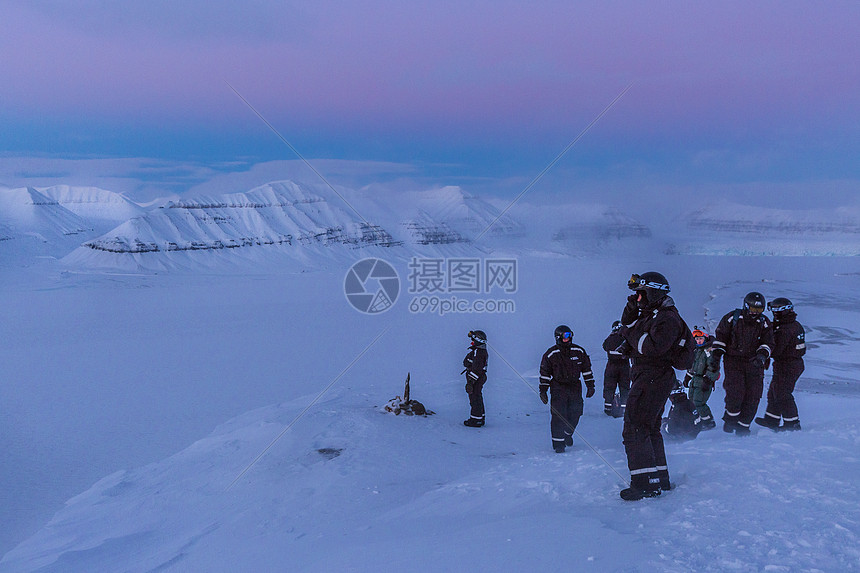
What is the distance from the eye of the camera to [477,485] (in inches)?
201

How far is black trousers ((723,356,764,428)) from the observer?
6.58 meters

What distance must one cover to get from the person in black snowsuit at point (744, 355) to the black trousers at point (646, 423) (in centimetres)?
304

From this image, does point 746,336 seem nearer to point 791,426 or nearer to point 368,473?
point 791,426

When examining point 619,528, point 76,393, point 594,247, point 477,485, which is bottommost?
point 76,393

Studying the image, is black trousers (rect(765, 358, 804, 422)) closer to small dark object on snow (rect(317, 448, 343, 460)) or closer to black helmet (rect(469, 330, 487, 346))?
black helmet (rect(469, 330, 487, 346))

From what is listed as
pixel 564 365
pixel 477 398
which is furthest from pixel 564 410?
pixel 477 398

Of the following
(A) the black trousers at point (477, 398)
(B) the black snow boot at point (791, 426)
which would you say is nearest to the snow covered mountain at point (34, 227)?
(A) the black trousers at point (477, 398)

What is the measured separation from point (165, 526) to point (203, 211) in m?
111

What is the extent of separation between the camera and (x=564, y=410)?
725 cm

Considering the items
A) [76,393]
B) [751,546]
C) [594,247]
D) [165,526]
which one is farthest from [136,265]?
[594,247]

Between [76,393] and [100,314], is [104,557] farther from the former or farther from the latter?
[100,314]

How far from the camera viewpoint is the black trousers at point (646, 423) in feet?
13.4

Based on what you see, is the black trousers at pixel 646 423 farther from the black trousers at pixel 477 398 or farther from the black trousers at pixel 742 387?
the black trousers at pixel 477 398

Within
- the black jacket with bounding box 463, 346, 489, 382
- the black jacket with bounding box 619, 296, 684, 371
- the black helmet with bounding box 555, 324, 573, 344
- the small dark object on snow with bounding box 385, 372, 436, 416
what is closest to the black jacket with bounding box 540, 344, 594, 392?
the black helmet with bounding box 555, 324, 573, 344
